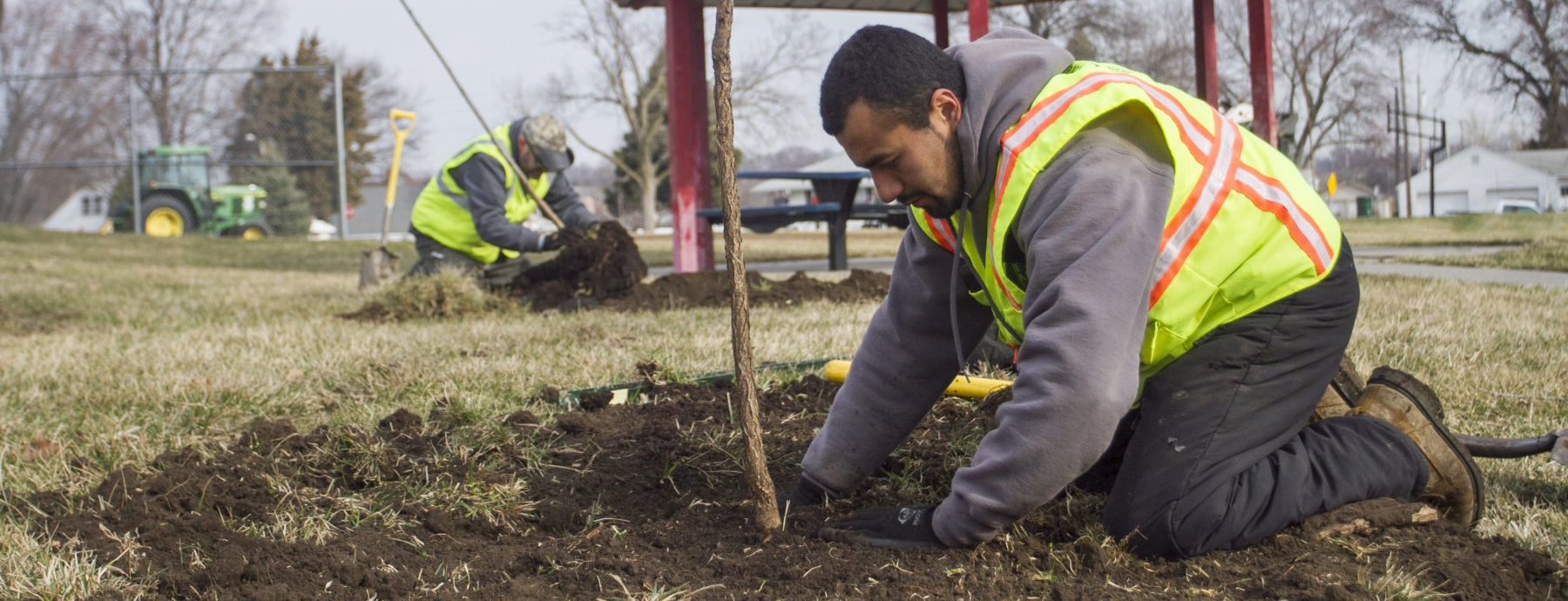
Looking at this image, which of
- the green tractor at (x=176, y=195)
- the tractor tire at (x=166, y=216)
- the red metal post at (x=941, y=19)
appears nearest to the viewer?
the red metal post at (x=941, y=19)

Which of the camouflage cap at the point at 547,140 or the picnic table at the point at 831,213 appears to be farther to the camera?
the picnic table at the point at 831,213

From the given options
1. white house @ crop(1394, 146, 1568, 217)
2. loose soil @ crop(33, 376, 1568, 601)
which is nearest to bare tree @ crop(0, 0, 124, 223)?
loose soil @ crop(33, 376, 1568, 601)

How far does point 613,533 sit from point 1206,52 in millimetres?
9149

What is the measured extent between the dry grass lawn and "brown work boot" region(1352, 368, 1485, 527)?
79mm

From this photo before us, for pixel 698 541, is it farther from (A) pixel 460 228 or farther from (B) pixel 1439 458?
(A) pixel 460 228

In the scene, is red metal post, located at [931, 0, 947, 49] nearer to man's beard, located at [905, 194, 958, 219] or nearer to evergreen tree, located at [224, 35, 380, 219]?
man's beard, located at [905, 194, 958, 219]

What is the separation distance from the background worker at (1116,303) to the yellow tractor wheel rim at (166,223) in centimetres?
2411

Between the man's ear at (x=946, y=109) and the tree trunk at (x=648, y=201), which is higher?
the tree trunk at (x=648, y=201)

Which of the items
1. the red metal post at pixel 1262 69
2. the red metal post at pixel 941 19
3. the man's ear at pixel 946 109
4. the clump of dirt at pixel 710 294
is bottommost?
the clump of dirt at pixel 710 294

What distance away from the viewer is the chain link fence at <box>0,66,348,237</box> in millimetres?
19656

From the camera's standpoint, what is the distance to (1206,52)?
407 inches

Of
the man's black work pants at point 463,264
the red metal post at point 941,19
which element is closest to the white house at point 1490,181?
the red metal post at point 941,19

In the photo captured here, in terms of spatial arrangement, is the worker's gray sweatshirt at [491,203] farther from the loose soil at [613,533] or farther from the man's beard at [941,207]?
the man's beard at [941,207]

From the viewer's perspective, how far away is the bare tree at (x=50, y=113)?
71.5 feet
